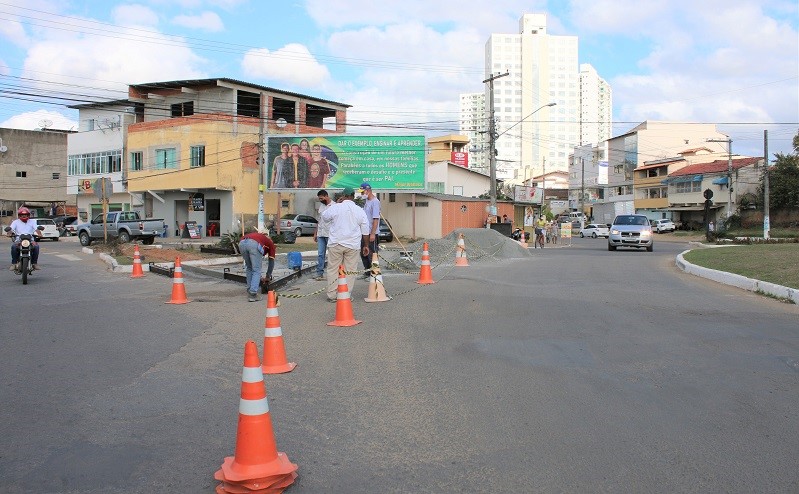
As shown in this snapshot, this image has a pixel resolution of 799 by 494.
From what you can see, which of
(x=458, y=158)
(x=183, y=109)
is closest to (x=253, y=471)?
(x=183, y=109)

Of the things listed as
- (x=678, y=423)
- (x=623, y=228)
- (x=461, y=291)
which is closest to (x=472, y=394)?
(x=678, y=423)

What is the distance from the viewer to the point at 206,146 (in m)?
41.9

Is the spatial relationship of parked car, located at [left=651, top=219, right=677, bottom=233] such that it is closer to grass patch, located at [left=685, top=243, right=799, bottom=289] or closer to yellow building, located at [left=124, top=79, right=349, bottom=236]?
yellow building, located at [left=124, top=79, right=349, bottom=236]

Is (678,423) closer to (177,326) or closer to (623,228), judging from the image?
(177,326)

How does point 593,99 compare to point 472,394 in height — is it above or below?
above

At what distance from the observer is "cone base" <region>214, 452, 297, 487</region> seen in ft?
11.6

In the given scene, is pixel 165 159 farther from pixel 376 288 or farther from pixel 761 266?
pixel 761 266

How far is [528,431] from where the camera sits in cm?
459

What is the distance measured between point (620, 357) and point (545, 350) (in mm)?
769

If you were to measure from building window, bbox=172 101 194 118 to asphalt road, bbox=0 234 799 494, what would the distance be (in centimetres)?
3698

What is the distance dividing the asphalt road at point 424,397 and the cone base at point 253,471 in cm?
12

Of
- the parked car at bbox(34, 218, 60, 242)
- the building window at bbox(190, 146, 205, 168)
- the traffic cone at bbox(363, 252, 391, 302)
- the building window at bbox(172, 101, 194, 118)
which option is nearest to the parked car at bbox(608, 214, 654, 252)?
the traffic cone at bbox(363, 252, 391, 302)

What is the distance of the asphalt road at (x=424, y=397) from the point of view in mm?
3912

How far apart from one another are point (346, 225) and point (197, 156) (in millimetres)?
34792
